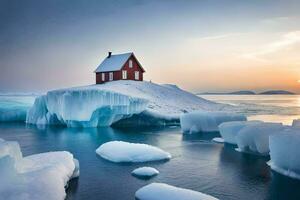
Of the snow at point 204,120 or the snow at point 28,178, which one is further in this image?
the snow at point 204,120

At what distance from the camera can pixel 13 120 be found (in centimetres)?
4594

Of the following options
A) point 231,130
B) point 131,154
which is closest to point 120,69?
point 231,130

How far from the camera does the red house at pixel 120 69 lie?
50500mm

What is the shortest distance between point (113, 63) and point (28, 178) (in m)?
42.2

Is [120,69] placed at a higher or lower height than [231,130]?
higher

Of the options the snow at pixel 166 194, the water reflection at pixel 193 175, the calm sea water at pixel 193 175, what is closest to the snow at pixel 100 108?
the water reflection at pixel 193 175

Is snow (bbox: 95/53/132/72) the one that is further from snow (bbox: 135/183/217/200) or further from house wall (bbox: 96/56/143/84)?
snow (bbox: 135/183/217/200)

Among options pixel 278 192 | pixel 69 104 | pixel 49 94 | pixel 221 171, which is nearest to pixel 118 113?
pixel 69 104

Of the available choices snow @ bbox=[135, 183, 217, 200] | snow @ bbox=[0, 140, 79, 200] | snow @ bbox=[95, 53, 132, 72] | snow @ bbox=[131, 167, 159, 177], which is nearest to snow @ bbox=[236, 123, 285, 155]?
snow @ bbox=[131, 167, 159, 177]

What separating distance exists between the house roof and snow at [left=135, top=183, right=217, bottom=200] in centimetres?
3915

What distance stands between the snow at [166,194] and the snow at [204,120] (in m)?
19.5

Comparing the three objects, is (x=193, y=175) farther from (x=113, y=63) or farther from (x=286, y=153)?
(x=113, y=63)

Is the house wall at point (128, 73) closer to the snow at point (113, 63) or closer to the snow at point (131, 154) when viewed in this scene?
the snow at point (113, 63)

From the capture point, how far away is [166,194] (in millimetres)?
11156
